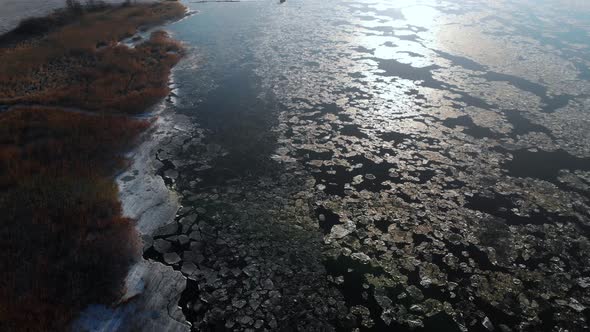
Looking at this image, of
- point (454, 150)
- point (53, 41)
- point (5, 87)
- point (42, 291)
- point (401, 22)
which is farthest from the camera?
point (401, 22)

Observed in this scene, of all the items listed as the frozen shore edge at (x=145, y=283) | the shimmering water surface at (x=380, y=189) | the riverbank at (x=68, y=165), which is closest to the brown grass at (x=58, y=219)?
the riverbank at (x=68, y=165)

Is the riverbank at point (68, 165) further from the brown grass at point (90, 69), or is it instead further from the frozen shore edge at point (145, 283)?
the frozen shore edge at point (145, 283)

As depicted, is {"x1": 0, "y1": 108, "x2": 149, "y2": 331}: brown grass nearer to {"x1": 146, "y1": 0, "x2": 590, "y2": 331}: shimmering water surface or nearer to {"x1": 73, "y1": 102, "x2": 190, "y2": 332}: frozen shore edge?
{"x1": 73, "y1": 102, "x2": 190, "y2": 332}: frozen shore edge

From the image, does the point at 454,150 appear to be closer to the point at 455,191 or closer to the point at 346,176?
the point at 455,191

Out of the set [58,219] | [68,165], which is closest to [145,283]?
[58,219]

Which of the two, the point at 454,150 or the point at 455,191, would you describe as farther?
the point at 454,150

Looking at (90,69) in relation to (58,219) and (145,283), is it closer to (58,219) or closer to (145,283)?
(58,219)

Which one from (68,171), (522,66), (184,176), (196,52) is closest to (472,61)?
(522,66)
